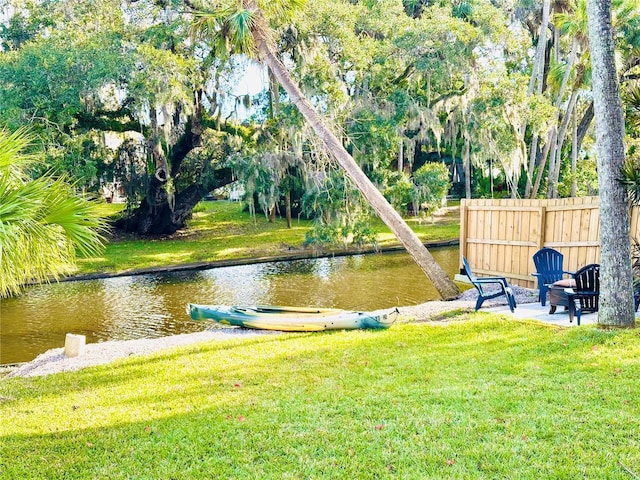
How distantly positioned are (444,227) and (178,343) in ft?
60.2

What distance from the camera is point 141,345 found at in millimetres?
7941

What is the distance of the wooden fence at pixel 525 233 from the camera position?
379 inches

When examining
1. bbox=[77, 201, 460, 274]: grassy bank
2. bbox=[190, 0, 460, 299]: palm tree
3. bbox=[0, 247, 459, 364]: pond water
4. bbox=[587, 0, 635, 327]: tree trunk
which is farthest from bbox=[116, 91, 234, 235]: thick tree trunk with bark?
bbox=[587, 0, 635, 327]: tree trunk

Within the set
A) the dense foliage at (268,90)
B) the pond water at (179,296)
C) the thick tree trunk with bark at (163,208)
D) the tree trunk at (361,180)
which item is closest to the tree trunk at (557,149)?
the dense foliage at (268,90)

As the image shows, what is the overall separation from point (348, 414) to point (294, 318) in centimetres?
398

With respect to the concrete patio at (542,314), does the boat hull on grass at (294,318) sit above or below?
below

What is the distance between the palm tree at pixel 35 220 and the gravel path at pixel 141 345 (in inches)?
85.0

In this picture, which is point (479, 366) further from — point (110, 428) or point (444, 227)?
point (444, 227)

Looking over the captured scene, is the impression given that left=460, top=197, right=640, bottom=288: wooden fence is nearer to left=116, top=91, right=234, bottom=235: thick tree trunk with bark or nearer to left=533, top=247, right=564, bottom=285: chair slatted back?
left=533, top=247, right=564, bottom=285: chair slatted back

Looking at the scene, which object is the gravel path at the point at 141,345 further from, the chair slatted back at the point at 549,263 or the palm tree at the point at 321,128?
the palm tree at the point at 321,128

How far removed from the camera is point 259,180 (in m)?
19.3

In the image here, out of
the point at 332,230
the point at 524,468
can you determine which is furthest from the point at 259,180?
the point at 524,468

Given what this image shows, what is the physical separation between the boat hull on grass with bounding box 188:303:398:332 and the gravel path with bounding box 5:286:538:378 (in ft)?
0.52

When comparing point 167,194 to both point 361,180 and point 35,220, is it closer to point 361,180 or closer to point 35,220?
point 361,180
